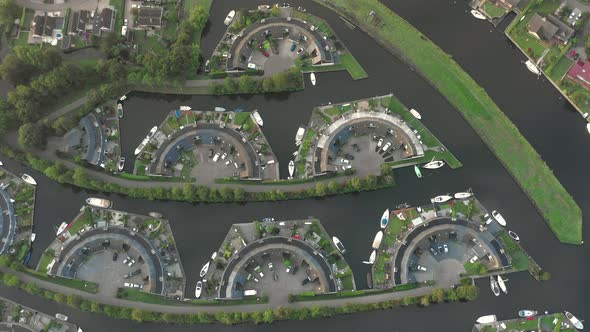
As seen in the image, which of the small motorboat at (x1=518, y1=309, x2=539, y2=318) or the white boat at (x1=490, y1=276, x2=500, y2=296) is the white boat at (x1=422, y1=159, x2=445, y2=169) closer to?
the white boat at (x1=490, y1=276, x2=500, y2=296)

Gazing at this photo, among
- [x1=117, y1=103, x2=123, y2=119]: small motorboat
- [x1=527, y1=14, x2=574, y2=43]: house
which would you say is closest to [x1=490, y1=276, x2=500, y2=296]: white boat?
[x1=527, y1=14, x2=574, y2=43]: house

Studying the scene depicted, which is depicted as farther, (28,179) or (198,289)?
(28,179)

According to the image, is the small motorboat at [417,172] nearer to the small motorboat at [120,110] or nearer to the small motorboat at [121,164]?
the small motorboat at [121,164]

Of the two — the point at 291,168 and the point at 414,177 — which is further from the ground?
the point at 291,168

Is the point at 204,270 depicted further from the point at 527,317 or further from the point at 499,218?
the point at 527,317

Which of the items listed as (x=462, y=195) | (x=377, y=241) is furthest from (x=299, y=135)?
(x=462, y=195)

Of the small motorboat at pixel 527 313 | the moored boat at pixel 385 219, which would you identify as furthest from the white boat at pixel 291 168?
the small motorboat at pixel 527 313

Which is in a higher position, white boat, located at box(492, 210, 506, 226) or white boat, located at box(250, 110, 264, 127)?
white boat, located at box(250, 110, 264, 127)
